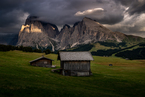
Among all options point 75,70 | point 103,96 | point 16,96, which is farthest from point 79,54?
point 16,96

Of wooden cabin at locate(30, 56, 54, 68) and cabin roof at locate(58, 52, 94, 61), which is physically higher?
cabin roof at locate(58, 52, 94, 61)

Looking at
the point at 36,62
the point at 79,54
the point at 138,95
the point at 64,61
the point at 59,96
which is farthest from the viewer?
the point at 36,62

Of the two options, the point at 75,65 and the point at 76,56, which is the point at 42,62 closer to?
the point at 76,56

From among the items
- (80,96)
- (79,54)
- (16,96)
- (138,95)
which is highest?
(79,54)

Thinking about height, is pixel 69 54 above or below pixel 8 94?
above

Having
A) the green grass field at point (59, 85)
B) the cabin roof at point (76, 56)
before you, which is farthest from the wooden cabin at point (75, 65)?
the green grass field at point (59, 85)

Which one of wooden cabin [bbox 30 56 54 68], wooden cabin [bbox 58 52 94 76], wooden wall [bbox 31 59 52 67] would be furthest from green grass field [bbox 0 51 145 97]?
wooden wall [bbox 31 59 52 67]

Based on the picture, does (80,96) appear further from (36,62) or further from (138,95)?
(36,62)

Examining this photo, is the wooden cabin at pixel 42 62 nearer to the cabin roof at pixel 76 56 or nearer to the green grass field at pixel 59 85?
the cabin roof at pixel 76 56

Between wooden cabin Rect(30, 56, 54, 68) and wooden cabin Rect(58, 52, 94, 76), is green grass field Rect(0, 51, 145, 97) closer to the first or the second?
wooden cabin Rect(58, 52, 94, 76)

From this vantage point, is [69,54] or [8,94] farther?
→ [69,54]

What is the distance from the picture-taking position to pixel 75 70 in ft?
139

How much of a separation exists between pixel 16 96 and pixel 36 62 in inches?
1907

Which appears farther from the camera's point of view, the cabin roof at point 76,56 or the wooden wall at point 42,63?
the wooden wall at point 42,63
